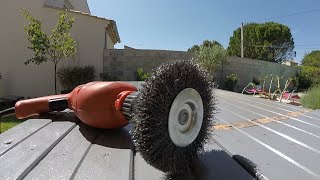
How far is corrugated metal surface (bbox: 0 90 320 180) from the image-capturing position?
1315 mm

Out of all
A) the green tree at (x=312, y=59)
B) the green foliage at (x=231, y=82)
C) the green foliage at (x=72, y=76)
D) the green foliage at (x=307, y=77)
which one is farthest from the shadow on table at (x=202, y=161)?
the green tree at (x=312, y=59)

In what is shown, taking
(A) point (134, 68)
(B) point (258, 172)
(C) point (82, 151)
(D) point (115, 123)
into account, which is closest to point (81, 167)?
(C) point (82, 151)

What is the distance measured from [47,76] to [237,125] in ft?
43.6

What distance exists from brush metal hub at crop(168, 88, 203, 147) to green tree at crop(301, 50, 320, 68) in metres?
52.0

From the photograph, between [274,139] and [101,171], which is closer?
[101,171]

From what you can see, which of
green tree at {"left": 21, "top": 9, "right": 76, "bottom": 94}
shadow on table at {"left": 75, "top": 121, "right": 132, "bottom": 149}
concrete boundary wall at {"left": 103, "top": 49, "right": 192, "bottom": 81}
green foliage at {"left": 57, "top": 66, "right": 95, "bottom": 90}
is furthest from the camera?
concrete boundary wall at {"left": 103, "top": 49, "right": 192, "bottom": 81}

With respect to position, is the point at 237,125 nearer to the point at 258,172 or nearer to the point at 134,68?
the point at 258,172

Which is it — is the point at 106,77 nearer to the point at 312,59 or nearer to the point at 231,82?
the point at 231,82

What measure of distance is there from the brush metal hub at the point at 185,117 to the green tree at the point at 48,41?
12.1 meters

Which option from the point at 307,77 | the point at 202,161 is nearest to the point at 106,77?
the point at 202,161

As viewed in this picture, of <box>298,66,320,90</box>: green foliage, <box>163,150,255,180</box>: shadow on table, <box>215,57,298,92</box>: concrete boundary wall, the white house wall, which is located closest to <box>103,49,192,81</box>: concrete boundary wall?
the white house wall

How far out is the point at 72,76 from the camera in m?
13.7

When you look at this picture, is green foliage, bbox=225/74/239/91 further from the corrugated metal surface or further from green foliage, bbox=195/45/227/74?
the corrugated metal surface

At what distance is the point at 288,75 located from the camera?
2916 cm
